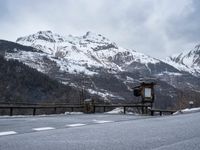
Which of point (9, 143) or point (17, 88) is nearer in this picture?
point (9, 143)

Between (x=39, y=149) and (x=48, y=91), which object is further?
(x=48, y=91)

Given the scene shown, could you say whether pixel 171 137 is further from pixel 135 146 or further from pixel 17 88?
pixel 17 88

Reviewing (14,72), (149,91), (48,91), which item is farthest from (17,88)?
(149,91)

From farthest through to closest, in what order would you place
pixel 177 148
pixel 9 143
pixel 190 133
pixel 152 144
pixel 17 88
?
pixel 17 88 → pixel 190 133 → pixel 9 143 → pixel 152 144 → pixel 177 148

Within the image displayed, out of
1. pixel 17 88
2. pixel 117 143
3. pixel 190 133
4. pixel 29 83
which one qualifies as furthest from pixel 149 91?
pixel 29 83

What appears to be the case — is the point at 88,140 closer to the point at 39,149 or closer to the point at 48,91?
the point at 39,149

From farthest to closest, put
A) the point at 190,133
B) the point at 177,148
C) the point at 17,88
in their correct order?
the point at 17,88, the point at 190,133, the point at 177,148

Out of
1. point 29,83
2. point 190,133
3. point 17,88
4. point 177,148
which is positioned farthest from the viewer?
point 29,83

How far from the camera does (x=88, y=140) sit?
8.89m

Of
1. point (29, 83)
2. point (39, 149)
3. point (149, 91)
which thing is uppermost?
point (29, 83)

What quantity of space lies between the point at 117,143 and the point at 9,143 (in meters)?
2.30

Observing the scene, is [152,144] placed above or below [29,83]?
below

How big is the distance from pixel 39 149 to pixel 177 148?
97.8 inches

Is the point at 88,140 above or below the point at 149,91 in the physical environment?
below
